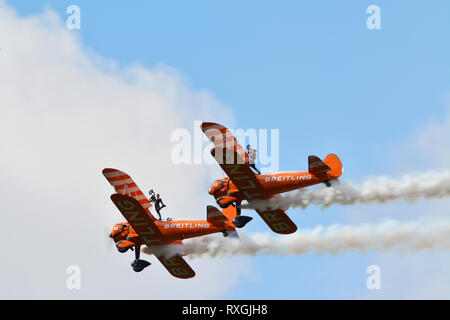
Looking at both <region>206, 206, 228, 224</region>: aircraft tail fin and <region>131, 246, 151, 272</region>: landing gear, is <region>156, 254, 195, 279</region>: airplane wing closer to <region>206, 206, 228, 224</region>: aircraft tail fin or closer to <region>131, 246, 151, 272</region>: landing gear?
<region>131, 246, 151, 272</region>: landing gear

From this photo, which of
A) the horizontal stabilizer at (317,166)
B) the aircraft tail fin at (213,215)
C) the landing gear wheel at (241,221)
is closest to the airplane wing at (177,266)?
the aircraft tail fin at (213,215)

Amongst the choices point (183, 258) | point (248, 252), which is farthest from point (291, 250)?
point (183, 258)

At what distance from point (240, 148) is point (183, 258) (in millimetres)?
7284

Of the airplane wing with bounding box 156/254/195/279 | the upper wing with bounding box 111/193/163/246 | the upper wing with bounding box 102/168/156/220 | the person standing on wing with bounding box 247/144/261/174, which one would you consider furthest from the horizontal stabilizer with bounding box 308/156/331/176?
the upper wing with bounding box 102/168/156/220

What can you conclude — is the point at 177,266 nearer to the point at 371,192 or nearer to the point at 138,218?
the point at 138,218

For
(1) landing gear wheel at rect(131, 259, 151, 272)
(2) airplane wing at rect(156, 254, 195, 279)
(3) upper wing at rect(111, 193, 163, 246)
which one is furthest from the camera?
(2) airplane wing at rect(156, 254, 195, 279)

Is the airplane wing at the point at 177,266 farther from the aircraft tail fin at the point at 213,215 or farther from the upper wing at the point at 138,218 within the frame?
the aircraft tail fin at the point at 213,215

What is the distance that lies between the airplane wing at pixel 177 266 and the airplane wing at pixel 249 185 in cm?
447

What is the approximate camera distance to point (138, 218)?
174ft

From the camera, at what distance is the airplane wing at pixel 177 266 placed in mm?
56094

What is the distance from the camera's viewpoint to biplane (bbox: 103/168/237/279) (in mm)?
52844

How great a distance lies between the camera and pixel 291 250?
53938 mm

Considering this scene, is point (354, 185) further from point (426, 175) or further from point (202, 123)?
point (202, 123)
